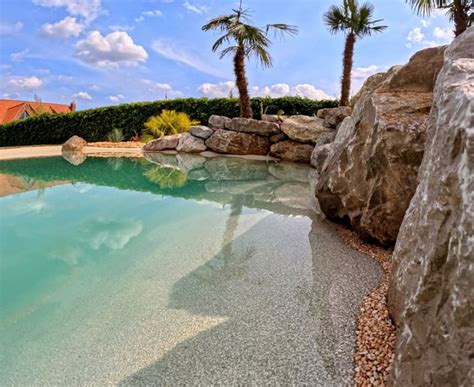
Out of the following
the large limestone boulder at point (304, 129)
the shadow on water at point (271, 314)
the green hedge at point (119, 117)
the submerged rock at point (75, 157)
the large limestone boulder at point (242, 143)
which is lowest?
the shadow on water at point (271, 314)

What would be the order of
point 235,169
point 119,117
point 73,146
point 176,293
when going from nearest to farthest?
point 176,293 → point 235,169 → point 73,146 → point 119,117

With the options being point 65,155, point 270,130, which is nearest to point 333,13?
point 270,130

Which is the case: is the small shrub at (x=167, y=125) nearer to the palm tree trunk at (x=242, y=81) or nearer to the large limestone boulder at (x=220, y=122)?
the large limestone boulder at (x=220, y=122)

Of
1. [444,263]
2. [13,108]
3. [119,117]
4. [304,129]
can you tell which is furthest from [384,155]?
[13,108]

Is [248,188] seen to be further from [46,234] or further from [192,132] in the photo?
[192,132]

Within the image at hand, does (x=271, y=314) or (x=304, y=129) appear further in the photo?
(x=304, y=129)

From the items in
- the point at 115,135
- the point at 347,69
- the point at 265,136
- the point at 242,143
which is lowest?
the point at 242,143

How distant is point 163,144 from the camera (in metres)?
13.6

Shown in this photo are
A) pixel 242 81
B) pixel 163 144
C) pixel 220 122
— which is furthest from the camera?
pixel 163 144

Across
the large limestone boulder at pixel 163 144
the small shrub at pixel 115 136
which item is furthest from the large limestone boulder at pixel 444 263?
the small shrub at pixel 115 136

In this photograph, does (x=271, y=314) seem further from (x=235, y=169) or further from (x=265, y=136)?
(x=265, y=136)

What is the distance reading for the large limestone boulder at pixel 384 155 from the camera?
3.14 meters

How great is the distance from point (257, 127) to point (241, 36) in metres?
3.21

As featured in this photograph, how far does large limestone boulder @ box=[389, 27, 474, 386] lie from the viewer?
109 cm
